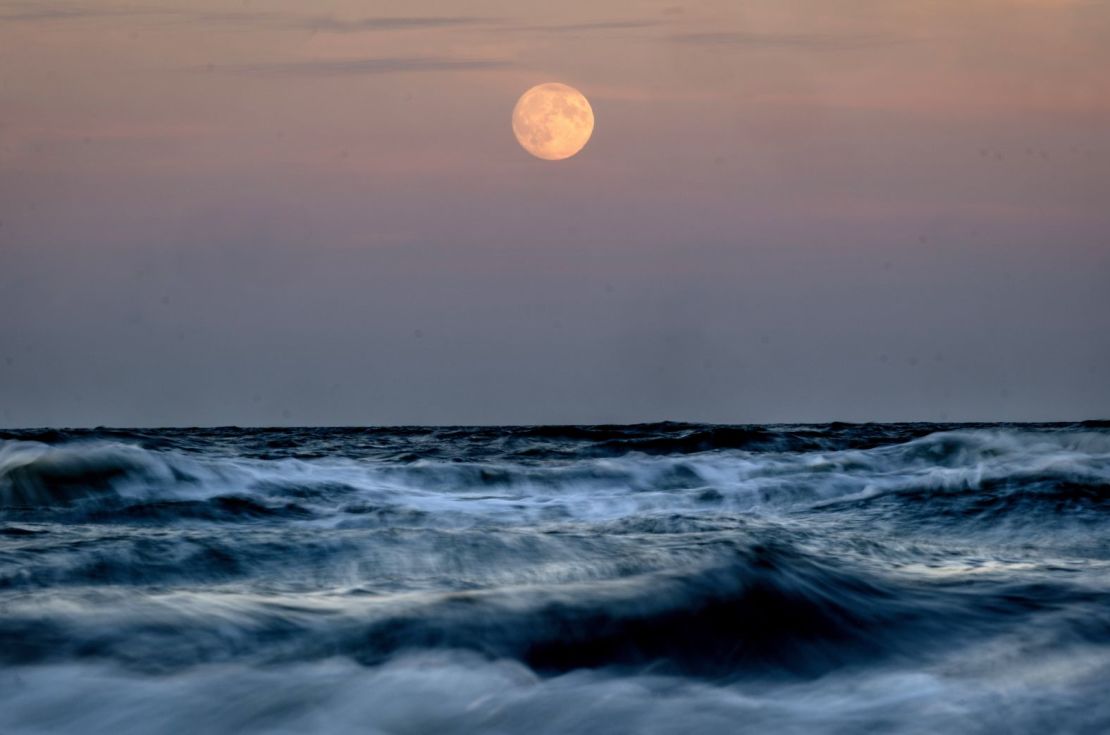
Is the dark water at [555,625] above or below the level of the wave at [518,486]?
below

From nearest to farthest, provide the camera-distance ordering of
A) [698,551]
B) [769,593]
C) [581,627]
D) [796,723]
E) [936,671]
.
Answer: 1. [796,723]
2. [936,671]
3. [581,627]
4. [769,593]
5. [698,551]

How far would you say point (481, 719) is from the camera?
3.13 metres

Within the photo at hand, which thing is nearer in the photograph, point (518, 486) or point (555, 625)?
point (555, 625)

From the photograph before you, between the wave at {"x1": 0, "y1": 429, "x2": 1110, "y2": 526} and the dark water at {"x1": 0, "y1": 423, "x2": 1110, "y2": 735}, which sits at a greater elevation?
the wave at {"x1": 0, "y1": 429, "x2": 1110, "y2": 526}

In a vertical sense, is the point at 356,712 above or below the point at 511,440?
below

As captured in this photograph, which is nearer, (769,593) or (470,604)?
(470,604)

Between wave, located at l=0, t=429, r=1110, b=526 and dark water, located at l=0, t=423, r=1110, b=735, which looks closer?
dark water, located at l=0, t=423, r=1110, b=735

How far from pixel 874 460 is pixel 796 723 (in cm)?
1222

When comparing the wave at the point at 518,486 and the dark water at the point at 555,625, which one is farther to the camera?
the wave at the point at 518,486

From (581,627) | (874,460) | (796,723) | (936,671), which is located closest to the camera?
(796,723)

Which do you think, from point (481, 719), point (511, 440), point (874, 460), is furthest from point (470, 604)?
point (511, 440)

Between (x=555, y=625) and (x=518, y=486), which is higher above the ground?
(x=518, y=486)

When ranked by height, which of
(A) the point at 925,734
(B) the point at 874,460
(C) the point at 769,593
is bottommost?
(A) the point at 925,734

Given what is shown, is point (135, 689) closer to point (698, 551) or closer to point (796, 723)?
point (796, 723)
